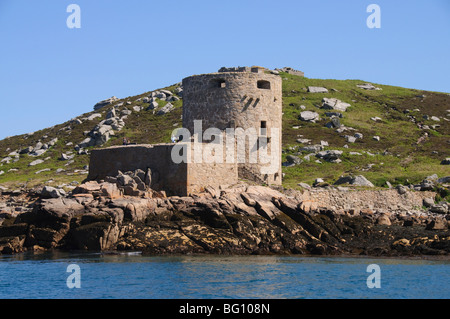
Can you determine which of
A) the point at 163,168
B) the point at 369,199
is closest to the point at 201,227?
the point at 163,168

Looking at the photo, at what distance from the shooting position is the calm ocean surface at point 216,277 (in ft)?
78.3

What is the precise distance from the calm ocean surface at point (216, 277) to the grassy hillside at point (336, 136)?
15455mm

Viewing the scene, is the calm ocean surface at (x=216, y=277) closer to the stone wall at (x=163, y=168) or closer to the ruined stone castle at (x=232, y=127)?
the stone wall at (x=163, y=168)

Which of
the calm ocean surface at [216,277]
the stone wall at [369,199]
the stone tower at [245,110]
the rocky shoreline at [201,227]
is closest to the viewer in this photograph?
the calm ocean surface at [216,277]

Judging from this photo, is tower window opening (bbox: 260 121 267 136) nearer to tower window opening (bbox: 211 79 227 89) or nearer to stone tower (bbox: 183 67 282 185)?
stone tower (bbox: 183 67 282 185)

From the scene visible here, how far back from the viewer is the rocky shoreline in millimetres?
31234

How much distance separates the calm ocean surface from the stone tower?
10.9 m

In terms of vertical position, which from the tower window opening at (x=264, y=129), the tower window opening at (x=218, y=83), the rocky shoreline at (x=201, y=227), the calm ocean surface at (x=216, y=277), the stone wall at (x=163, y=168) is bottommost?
the calm ocean surface at (x=216, y=277)

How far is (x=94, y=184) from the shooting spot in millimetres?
35094

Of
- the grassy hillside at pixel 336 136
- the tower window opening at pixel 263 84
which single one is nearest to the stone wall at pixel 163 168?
the tower window opening at pixel 263 84

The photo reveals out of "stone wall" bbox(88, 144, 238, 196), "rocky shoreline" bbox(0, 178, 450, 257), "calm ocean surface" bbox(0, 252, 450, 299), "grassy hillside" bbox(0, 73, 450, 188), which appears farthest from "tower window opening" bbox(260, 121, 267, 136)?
"calm ocean surface" bbox(0, 252, 450, 299)

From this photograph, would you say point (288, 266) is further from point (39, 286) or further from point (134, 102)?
point (134, 102)
